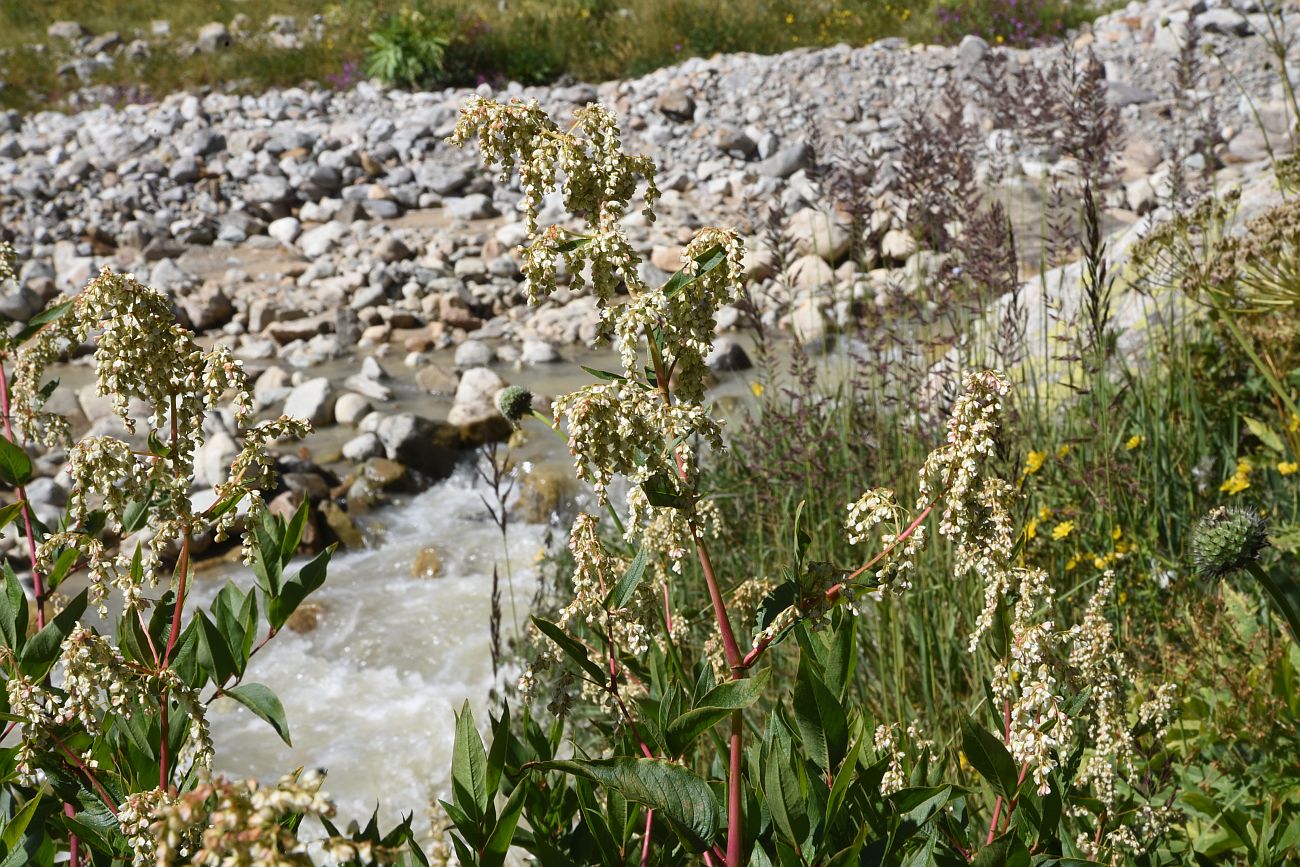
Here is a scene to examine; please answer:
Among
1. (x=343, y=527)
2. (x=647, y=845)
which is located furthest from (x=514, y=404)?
(x=343, y=527)

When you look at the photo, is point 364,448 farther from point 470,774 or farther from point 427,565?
point 470,774

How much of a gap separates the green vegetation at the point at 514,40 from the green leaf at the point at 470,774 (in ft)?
51.4

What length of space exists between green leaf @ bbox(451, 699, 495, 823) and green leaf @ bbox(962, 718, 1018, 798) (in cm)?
55

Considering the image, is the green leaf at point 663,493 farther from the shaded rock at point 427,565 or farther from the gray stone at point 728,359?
the gray stone at point 728,359

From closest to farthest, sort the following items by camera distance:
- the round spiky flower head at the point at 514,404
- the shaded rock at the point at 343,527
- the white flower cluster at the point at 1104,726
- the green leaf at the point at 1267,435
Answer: the white flower cluster at the point at 1104,726, the round spiky flower head at the point at 514,404, the green leaf at the point at 1267,435, the shaded rock at the point at 343,527

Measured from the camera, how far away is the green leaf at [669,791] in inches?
46.3

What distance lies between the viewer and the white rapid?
4.48m

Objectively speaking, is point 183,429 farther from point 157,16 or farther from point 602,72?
point 157,16

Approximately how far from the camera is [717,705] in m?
1.15

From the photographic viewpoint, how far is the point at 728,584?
14.3 ft

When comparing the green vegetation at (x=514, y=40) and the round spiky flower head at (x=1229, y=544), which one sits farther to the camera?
the green vegetation at (x=514, y=40)

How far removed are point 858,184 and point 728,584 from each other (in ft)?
5.31

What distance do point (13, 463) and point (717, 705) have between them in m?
0.96

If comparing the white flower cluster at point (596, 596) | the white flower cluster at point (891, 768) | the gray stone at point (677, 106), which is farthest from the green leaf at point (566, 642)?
the gray stone at point (677, 106)
